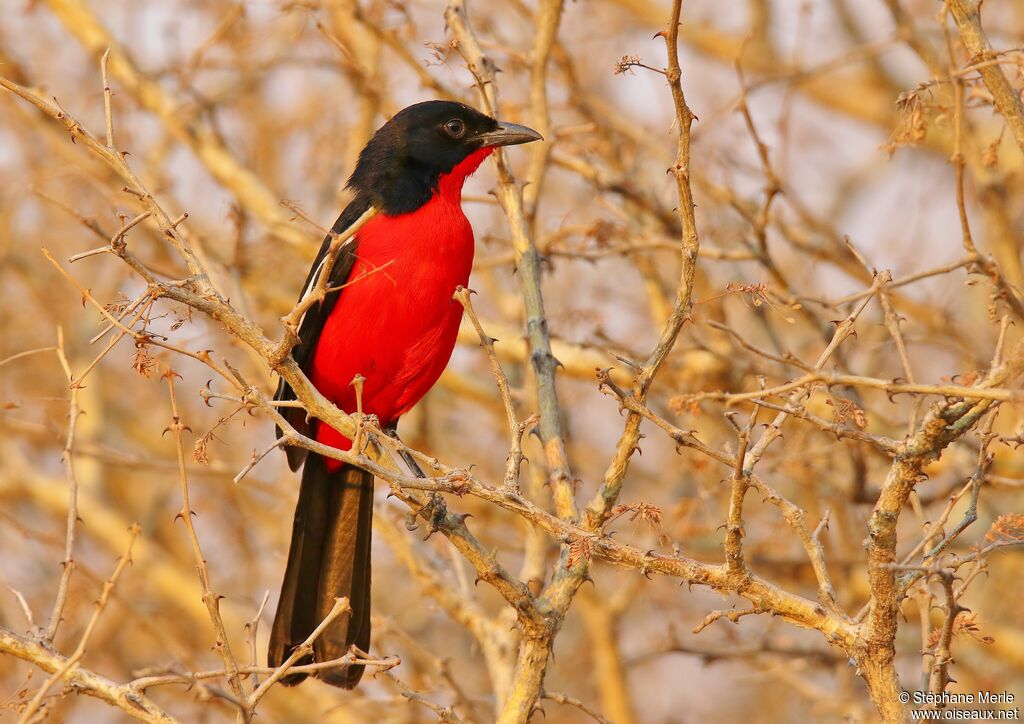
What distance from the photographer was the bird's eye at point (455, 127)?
4.59 m

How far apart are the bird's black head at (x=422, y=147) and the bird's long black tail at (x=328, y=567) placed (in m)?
1.09

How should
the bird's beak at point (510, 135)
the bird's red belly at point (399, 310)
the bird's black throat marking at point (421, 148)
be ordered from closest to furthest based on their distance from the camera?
the bird's red belly at point (399, 310) → the bird's beak at point (510, 135) → the bird's black throat marking at point (421, 148)

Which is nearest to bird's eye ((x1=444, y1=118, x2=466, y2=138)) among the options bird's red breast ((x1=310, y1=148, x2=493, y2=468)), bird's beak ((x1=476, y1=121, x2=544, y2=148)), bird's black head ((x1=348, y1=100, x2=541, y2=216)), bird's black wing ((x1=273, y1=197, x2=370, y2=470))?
bird's black head ((x1=348, y1=100, x2=541, y2=216))

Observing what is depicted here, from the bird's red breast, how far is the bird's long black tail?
12 cm

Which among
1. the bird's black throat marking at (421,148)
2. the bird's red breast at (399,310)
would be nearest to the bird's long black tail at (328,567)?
the bird's red breast at (399,310)

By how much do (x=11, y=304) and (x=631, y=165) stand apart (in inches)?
183

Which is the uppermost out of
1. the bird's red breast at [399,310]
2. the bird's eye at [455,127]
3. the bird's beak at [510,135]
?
the bird's eye at [455,127]

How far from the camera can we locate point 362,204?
4418 mm

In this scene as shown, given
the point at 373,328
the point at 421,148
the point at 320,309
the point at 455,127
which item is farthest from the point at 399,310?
the point at 455,127

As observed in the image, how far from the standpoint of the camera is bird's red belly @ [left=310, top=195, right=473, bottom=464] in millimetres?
4109

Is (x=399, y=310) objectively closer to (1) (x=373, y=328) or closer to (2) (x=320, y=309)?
(1) (x=373, y=328)

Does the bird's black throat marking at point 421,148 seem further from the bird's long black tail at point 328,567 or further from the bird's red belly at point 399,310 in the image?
the bird's long black tail at point 328,567

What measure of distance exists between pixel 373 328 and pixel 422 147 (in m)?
0.85

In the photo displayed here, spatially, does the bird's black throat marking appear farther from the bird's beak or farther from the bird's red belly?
the bird's red belly
